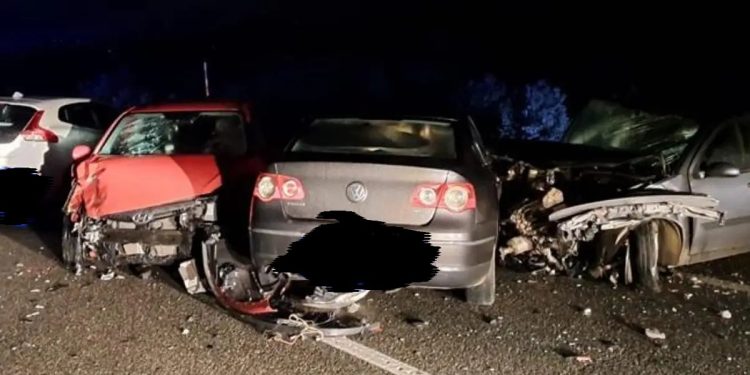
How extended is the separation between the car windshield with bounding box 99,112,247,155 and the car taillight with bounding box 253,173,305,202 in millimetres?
1470

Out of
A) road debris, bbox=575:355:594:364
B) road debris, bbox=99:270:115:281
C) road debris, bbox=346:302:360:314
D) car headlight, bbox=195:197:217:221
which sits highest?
car headlight, bbox=195:197:217:221

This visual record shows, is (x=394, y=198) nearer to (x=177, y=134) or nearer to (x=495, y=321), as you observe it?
(x=495, y=321)

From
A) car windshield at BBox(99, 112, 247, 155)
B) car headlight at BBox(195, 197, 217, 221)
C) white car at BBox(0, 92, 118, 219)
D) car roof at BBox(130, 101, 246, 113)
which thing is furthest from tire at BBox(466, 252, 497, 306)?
white car at BBox(0, 92, 118, 219)

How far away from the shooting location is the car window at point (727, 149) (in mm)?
6312

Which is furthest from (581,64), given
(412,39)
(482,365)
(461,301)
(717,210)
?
(482,365)

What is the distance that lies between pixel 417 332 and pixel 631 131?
4.42 meters

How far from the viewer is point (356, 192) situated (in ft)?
16.1

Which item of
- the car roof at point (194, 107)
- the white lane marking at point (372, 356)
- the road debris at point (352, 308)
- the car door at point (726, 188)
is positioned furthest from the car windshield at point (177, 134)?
the car door at point (726, 188)

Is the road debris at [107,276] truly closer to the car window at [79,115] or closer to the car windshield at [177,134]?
the car windshield at [177,134]

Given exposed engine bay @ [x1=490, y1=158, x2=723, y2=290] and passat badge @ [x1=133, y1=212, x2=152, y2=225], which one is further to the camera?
exposed engine bay @ [x1=490, y1=158, x2=723, y2=290]

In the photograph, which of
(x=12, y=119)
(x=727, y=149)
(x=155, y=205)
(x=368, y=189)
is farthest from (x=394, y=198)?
(x=12, y=119)

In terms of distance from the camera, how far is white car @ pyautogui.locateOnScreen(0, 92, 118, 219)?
8.68 m

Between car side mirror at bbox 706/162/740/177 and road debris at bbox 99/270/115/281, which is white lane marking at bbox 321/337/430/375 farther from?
car side mirror at bbox 706/162/740/177

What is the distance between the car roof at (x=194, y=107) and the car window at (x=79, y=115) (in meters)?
2.86
